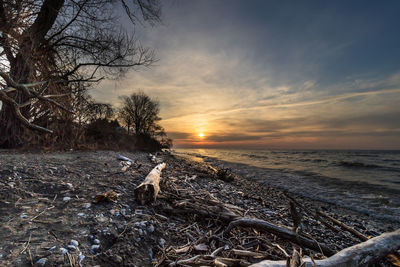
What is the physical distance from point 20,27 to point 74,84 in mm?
A: 3792

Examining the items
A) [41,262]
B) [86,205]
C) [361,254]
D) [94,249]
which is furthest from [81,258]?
[361,254]

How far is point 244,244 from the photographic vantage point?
2.68 m

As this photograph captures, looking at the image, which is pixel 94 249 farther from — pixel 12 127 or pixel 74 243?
pixel 12 127

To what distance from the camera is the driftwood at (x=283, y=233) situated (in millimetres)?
2752

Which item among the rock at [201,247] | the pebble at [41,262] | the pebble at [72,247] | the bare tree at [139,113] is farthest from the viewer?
the bare tree at [139,113]

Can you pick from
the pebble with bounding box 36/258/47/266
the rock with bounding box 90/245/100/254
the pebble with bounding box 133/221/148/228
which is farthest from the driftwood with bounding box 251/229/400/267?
the pebble with bounding box 36/258/47/266

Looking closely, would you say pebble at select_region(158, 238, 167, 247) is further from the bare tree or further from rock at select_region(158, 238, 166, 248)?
the bare tree

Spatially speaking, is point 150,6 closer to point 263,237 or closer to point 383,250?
point 263,237

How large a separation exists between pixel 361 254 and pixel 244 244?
1.53m

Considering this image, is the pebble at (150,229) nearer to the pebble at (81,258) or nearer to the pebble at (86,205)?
the pebble at (81,258)

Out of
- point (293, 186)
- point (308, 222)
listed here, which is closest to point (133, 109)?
point (293, 186)

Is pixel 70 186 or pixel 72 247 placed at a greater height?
pixel 70 186

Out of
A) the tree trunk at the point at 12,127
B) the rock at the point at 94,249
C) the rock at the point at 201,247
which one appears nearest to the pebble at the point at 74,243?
the rock at the point at 94,249

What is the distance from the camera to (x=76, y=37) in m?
9.52
